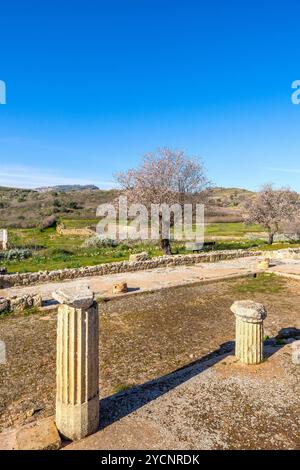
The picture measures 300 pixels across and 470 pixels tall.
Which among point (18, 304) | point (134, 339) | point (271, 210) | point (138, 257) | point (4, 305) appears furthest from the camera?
point (271, 210)

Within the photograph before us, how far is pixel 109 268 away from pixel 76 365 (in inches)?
499

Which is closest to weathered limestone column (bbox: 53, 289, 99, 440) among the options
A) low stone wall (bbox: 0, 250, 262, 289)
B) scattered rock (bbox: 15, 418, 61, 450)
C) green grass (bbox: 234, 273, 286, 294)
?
scattered rock (bbox: 15, 418, 61, 450)

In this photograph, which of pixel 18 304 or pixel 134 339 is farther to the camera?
pixel 18 304

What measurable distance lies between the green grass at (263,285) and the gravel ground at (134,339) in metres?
0.50

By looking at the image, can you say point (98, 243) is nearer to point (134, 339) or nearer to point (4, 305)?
point (4, 305)

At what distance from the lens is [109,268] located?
673 inches

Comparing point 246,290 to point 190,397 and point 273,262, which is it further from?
point 190,397

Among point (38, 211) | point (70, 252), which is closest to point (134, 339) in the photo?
point (70, 252)

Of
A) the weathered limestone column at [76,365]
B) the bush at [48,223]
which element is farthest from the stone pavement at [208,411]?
the bush at [48,223]

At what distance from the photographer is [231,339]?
8672 mm

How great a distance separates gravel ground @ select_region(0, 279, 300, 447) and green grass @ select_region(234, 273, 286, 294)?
501 millimetres

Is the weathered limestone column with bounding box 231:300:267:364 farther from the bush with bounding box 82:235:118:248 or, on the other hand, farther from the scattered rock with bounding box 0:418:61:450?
the bush with bounding box 82:235:118:248

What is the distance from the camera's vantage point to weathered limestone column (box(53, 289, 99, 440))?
440 centimetres

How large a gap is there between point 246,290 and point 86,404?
35.3ft
